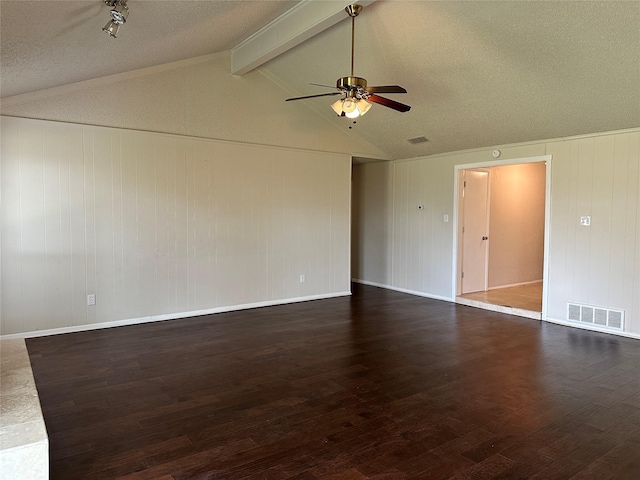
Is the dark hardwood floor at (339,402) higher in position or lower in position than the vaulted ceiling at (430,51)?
lower

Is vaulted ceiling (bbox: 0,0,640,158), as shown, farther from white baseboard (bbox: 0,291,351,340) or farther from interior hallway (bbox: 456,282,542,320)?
white baseboard (bbox: 0,291,351,340)

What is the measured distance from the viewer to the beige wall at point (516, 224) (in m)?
7.57

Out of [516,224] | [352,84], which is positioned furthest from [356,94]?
[516,224]

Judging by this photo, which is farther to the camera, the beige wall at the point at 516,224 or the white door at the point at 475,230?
the beige wall at the point at 516,224

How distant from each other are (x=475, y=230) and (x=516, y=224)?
1305mm

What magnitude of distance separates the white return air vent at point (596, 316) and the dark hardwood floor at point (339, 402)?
194 millimetres

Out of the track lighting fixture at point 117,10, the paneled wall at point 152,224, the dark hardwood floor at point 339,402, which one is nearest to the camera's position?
the dark hardwood floor at point 339,402

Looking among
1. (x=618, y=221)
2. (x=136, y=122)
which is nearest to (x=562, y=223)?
(x=618, y=221)

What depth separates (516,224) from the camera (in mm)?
7934

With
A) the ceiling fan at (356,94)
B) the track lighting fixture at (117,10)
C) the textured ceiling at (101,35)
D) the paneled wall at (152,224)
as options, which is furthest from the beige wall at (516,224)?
the track lighting fixture at (117,10)

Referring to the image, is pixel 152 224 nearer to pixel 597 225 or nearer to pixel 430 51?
pixel 430 51

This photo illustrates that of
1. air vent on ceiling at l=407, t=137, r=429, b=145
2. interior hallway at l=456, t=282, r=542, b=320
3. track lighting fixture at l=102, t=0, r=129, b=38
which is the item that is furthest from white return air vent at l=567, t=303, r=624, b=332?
track lighting fixture at l=102, t=0, r=129, b=38

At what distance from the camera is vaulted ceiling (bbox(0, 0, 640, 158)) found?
3.24 meters

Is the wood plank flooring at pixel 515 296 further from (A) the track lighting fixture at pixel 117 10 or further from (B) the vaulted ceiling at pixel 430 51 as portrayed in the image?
(A) the track lighting fixture at pixel 117 10
